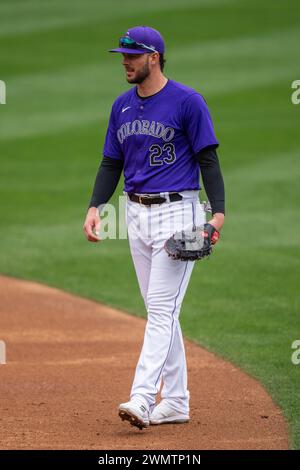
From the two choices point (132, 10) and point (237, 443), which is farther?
point (132, 10)

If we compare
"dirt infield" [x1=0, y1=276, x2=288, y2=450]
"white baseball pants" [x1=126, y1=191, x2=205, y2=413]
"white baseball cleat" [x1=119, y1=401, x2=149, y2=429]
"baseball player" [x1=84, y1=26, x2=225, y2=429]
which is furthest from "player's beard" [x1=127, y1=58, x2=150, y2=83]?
"dirt infield" [x1=0, y1=276, x2=288, y2=450]

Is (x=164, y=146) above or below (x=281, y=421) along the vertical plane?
above

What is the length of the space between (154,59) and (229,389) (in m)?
2.17

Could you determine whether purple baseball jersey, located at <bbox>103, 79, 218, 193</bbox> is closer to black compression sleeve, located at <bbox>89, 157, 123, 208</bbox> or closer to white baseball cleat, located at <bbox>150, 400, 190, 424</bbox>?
black compression sleeve, located at <bbox>89, 157, 123, 208</bbox>

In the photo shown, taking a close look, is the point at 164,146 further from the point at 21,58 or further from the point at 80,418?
the point at 21,58

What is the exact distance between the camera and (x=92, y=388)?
6527 millimetres

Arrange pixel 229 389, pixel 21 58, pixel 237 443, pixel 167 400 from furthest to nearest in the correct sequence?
pixel 21 58
pixel 229 389
pixel 167 400
pixel 237 443

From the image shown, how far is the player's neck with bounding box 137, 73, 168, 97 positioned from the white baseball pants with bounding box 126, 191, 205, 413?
57 cm

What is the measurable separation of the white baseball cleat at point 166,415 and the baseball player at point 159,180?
0.01m

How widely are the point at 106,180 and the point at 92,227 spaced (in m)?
0.34

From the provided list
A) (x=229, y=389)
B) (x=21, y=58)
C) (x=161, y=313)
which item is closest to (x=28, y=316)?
(x=229, y=389)

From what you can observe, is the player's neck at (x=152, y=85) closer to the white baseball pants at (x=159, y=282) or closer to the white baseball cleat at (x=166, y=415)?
the white baseball pants at (x=159, y=282)

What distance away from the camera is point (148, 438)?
5.40 m

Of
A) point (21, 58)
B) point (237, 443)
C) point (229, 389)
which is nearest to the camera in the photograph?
point (237, 443)
